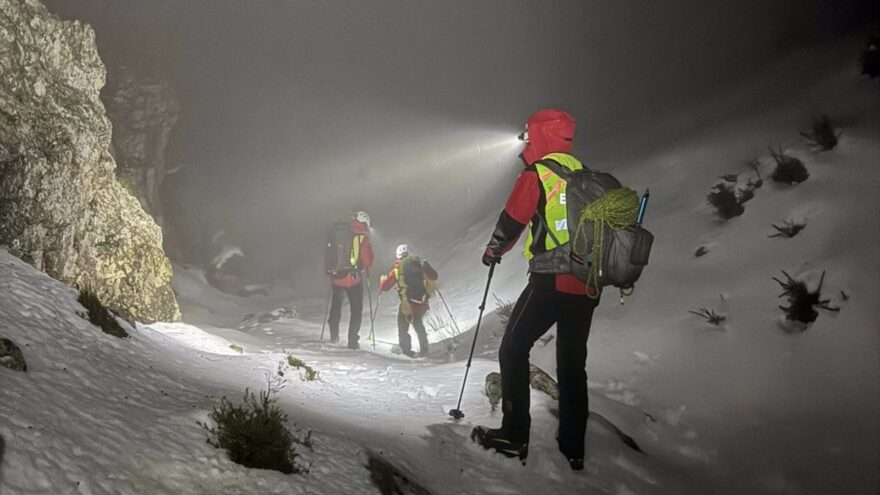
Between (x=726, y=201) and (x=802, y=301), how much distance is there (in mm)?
2912

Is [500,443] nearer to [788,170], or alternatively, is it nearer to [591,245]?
[591,245]

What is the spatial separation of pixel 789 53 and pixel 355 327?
48.2 ft

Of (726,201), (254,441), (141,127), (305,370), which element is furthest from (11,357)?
(141,127)

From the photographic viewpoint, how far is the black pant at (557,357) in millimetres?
3623

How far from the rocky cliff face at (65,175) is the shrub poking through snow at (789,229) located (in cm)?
834

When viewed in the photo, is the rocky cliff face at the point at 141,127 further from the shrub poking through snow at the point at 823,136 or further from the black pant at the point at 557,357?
the shrub poking through snow at the point at 823,136

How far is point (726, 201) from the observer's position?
322 inches

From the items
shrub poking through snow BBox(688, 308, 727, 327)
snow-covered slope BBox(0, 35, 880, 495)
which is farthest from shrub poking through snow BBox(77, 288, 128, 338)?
shrub poking through snow BBox(688, 308, 727, 327)

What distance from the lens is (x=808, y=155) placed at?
26.2ft

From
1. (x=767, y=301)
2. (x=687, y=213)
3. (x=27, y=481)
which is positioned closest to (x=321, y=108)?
(x=687, y=213)

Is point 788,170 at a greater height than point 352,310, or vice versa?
point 788,170

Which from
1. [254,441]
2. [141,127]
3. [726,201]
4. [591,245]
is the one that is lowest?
[254,441]

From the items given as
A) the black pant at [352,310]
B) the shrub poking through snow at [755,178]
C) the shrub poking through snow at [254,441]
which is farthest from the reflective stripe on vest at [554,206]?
the black pant at [352,310]

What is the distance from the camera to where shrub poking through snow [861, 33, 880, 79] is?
9.30 meters
